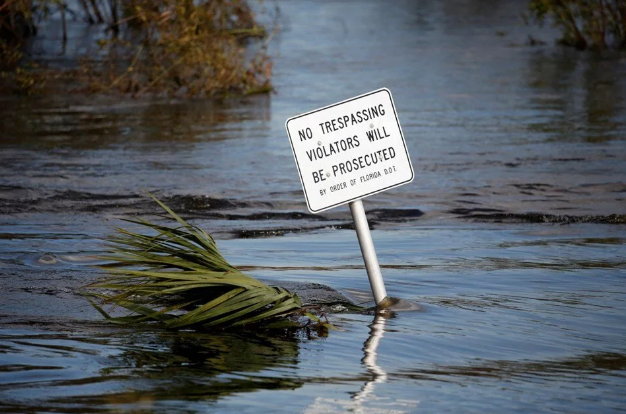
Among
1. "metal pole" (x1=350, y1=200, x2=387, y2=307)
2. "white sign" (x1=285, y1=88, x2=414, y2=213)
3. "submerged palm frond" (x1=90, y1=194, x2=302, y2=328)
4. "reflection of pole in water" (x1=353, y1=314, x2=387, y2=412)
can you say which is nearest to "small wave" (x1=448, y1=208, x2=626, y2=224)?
"metal pole" (x1=350, y1=200, x2=387, y2=307)

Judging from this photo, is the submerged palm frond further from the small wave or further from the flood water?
the small wave

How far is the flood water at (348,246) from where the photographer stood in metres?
4.68

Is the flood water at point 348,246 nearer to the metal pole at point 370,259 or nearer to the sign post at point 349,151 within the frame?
the metal pole at point 370,259

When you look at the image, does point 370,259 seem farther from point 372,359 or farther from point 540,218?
point 540,218

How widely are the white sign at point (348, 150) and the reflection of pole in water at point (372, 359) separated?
641 mm

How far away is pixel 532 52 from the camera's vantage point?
24828 millimetres

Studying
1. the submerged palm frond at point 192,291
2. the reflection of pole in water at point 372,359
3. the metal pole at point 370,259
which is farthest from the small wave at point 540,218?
the submerged palm frond at point 192,291

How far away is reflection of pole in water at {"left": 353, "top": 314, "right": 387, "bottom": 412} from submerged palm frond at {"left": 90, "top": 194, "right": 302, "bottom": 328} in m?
0.39

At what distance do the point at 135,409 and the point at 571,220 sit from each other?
216 inches

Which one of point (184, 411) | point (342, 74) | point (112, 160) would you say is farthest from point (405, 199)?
point (342, 74)

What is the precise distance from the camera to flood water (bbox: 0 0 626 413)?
4684 mm

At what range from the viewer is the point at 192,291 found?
555cm

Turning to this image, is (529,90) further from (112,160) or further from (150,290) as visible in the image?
(150,290)

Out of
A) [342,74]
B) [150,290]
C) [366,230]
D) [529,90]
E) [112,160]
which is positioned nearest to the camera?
[150,290]
